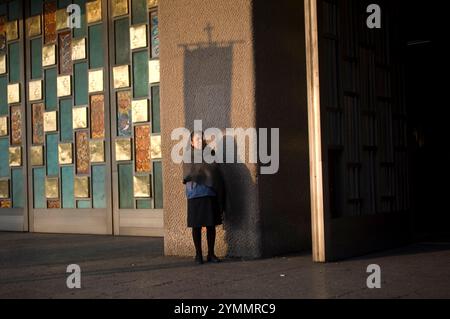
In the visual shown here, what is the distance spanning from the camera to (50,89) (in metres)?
13.5

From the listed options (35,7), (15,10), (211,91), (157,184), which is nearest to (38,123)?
(35,7)

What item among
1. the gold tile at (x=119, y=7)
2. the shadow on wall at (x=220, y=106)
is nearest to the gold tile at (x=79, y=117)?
the gold tile at (x=119, y=7)

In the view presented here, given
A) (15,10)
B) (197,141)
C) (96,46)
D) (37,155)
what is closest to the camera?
(197,141)

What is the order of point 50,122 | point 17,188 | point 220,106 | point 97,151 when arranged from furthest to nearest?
point 17,188, point 50,122, point 97,151, point 220,106

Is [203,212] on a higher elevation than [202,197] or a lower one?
lower

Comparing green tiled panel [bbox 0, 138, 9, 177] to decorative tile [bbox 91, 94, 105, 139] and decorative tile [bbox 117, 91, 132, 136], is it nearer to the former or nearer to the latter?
decorative tile [bbox 91, 94, 105, 139]

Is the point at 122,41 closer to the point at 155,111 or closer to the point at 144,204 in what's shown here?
the point at 155,111

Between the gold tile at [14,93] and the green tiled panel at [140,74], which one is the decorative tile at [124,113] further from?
the gold tile at [14,93]

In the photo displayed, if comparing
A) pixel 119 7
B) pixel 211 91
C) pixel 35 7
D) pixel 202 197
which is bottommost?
pixel 202 197

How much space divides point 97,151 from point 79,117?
821 mm

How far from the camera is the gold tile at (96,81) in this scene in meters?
12.7

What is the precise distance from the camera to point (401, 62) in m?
10.4
